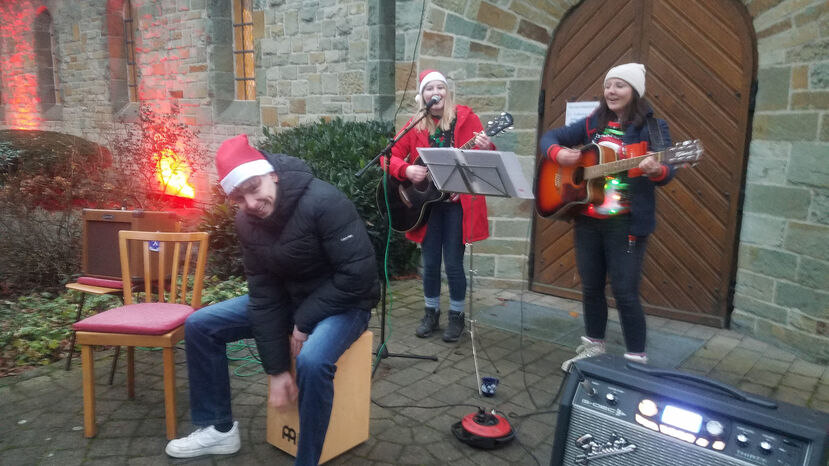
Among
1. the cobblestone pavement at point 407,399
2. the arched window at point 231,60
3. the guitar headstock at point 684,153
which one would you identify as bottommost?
the cobblestone pavement at point 407,399

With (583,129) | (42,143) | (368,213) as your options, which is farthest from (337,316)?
(42,143)

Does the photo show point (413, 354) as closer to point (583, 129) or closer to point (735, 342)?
point (583, 129)

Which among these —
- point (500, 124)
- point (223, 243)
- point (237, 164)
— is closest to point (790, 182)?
point (500, 124)

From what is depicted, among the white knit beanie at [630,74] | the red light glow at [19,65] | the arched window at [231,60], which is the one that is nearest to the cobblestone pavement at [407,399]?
the white knit beanie at [630,74]

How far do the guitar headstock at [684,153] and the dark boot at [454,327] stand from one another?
1.98 meters

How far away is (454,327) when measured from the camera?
4.44 m

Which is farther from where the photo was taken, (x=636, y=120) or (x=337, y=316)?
(x=636, y=120)

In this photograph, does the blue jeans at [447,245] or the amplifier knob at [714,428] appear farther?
the blue jeans at [447,245]

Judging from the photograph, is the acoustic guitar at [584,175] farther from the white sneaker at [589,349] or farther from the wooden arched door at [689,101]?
the wooden arched door at [689,101]

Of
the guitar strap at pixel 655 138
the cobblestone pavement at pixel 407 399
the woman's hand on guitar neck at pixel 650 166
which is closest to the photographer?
the cobblestone pavement at pixel 407 399

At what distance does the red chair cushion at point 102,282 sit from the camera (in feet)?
12.6

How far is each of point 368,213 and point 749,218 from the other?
335cm

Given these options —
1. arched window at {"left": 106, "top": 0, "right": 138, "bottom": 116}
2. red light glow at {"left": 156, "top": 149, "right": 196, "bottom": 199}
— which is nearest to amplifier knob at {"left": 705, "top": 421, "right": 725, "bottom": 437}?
red light glow at {"left": 156, "top": 149, "right": 196, "bottom": 199}

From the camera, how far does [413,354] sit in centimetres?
416
